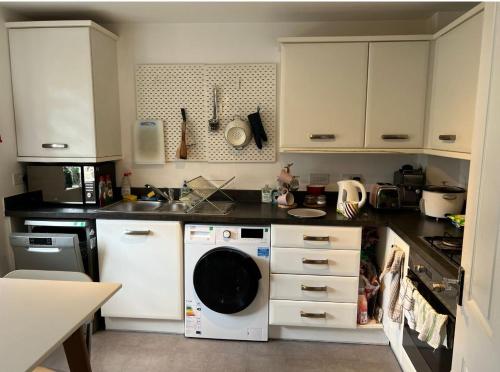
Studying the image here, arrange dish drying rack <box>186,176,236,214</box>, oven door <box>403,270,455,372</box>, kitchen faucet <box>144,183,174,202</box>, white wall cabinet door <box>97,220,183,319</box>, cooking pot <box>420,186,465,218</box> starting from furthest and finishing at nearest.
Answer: kitchen faucet <box>144,183,174,202</box> < dish drying rack <box>186,176,236,214</box> < white wall cabinet door <box>97,220,183,319</box> < cooking pot <box>420,186,465,218</box> < oven door <box>403,270,455,372</box>

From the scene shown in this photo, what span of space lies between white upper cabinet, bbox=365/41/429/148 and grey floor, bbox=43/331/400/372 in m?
1.37

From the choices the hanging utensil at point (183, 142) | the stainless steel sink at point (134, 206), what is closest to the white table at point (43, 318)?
the stainless steel sink at point (134, 206)

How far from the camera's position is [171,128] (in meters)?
2.78

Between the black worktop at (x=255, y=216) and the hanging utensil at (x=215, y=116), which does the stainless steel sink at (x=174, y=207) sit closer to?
the black worktop at (x=255, y=216)

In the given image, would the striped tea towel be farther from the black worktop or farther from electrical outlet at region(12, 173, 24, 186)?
electrical outlet at region(12, 173, 24, 186)

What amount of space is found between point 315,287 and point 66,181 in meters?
1.89

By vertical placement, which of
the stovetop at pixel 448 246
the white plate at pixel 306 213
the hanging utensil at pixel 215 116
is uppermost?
the hanging utensil at pixel 215 116

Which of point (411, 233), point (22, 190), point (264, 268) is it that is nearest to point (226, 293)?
point (264, 268)

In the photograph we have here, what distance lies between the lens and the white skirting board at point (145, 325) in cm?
246

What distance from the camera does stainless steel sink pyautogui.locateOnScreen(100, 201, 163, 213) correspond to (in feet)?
7.99

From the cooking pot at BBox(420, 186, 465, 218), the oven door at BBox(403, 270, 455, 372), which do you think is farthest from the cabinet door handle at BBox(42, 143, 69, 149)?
the cooking pot at BBox(420, 186, 465, 218)

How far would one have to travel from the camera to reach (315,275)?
87.4 inches

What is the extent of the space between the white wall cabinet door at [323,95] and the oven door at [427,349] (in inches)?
40.7

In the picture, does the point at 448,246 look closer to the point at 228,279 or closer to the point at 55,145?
the point at 228,279
